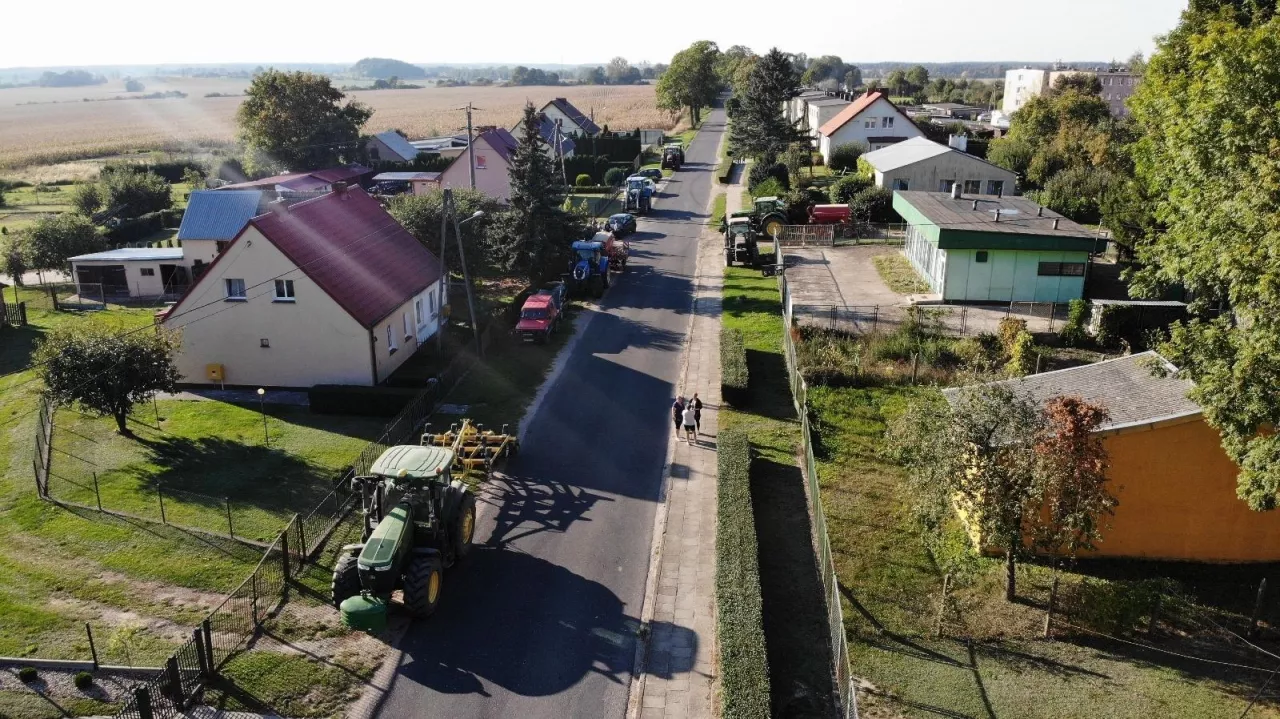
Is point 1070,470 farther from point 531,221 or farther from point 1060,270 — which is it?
point 531,221

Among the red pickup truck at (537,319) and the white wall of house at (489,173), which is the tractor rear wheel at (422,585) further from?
the white wall of house at (489,173)

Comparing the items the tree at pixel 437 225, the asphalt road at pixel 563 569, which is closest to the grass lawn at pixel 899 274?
the asphalt road at pixel 563 569

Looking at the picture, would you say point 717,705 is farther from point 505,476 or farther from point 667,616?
point 505,476

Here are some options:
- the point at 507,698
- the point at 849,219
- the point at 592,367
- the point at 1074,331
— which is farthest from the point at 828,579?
the point at 849,219

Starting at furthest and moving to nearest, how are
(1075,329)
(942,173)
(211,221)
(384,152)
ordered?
(384,152) < (942,173) < (211,221) < (1075,329)

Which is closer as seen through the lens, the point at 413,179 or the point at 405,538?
the point at 405,538

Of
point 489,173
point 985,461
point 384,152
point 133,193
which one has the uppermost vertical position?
point 384,152

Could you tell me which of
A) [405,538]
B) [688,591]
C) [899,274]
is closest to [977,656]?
[688,591]
